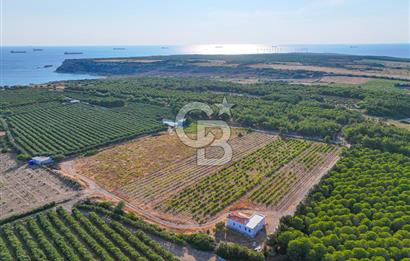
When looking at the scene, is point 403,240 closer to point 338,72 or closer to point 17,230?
point 17,230

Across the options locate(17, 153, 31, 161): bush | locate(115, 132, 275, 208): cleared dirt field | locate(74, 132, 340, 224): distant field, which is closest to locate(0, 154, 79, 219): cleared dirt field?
locate(17, 153, 31, 161): bush

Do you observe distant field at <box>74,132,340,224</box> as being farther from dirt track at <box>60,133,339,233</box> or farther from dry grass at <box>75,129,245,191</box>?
dirt track at <box>60,133,339,233</box>

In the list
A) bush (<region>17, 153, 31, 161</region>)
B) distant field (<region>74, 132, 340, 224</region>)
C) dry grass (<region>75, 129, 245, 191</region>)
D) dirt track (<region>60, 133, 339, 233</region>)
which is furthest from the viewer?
bush (<region>17, 153, 31, 161</region>)

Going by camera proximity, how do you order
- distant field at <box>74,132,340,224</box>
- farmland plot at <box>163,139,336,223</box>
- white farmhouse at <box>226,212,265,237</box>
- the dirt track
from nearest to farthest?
white farmhouse at <box>226,212,265,237</box>
the dirt track
farmland plot at <box>163,139,336,223</box>
distant field at <box>74,132,340,224</box>

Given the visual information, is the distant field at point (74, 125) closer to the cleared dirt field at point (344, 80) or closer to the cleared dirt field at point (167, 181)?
the cleared dirt field at point (167, 181)

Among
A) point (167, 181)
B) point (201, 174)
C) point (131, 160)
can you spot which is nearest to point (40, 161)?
point (131, 160)

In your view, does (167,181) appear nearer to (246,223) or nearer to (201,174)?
(201,174)

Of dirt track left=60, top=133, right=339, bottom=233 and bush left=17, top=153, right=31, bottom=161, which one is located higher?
bush left=17, top=153, right=31, bottom=161

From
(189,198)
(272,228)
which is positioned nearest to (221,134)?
(189,198)
